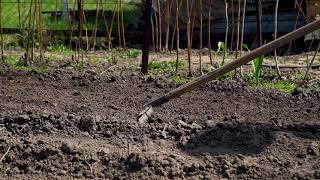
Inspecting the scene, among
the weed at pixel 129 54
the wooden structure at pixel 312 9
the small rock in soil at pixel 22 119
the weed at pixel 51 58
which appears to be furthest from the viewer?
the wooden structure at pixel 312 9

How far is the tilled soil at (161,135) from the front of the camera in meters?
3.63

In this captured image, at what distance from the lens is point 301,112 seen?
4457mm

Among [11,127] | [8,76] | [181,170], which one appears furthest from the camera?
[8,76]

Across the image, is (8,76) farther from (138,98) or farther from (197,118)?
(197,118)

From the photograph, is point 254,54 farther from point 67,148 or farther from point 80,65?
point 80,65

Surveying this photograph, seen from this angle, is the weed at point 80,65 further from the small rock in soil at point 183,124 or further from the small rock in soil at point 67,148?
the small rock in soil at point 67,148

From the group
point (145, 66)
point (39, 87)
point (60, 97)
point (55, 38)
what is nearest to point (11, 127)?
point (60, 97)

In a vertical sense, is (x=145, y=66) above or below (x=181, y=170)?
above

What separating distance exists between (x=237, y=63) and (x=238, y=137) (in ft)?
1.66

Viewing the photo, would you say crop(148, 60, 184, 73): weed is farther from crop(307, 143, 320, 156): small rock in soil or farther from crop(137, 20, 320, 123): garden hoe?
crop(307, 143, 320, 156): small rock in soil

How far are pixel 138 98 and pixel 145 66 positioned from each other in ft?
3.79

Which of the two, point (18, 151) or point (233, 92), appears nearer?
point (18, 151)

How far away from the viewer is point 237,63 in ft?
13.7

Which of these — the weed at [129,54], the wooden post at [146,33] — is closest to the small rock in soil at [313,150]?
the wooden post at [146,33]
